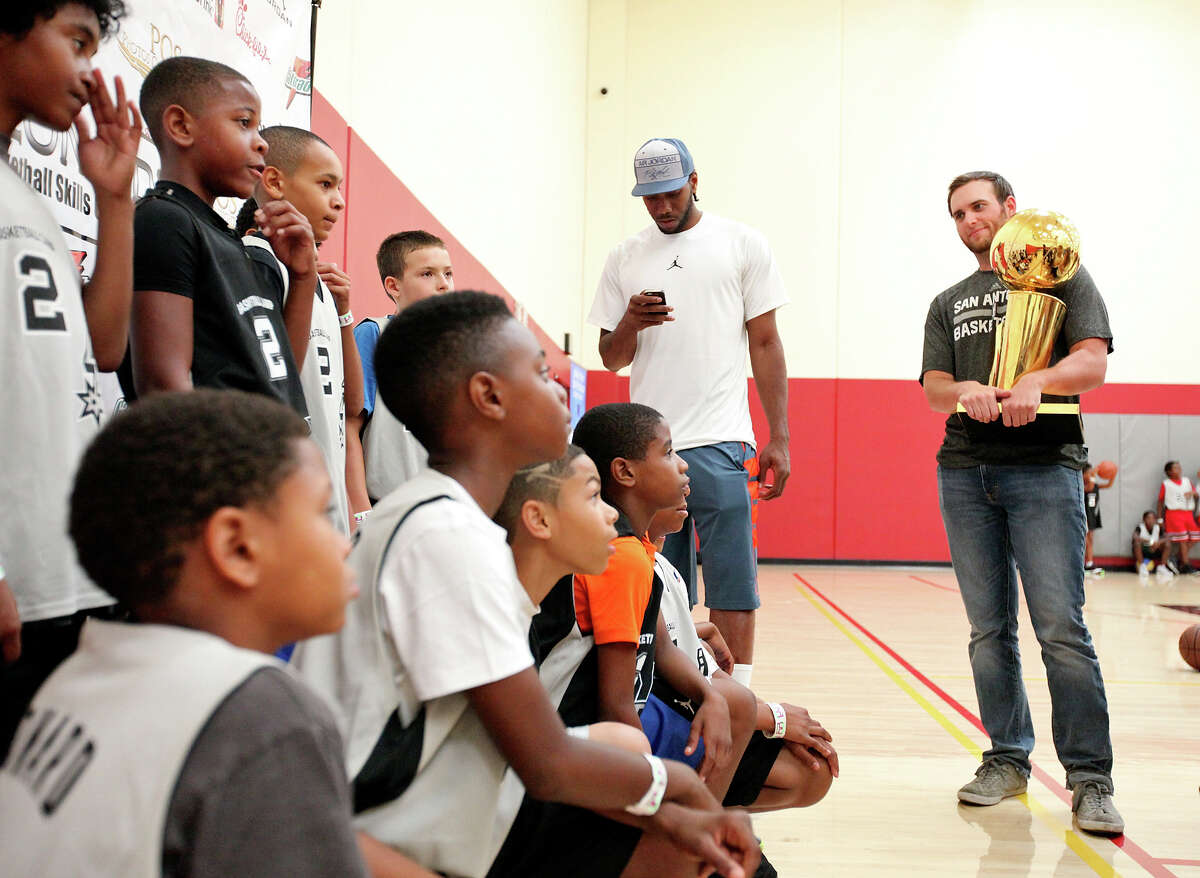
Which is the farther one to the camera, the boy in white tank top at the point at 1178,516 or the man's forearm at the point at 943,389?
the boy in white tank top at the point at 1178,516

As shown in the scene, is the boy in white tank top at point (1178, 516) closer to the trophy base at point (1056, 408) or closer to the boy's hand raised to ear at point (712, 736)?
the trophy base at point (1056, 408)

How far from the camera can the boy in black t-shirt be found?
5.38 feet

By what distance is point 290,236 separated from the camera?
191 centimetres

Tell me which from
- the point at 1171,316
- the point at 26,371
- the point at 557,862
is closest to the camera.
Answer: the point at 26,371

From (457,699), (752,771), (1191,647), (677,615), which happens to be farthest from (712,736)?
(1191,647)

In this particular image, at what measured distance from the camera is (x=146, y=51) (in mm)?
2209

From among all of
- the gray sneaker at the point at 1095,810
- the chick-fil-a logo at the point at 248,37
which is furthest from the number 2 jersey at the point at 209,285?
the gray sneaker at the point at 1095,810

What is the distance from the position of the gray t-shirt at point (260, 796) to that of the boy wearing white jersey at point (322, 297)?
1.24 meters

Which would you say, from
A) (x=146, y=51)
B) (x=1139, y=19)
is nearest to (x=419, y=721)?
(x=146, y=51)

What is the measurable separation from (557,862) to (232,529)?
788 millimetres

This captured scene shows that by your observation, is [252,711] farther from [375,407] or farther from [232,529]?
Answer: [375,407]

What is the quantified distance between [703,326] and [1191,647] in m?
3.25

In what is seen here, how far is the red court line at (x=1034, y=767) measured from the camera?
2340 mm

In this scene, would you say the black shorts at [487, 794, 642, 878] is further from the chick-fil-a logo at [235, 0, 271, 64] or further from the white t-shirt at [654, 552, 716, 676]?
the chick-fil-a logo at [235, 0, 271, 64]
